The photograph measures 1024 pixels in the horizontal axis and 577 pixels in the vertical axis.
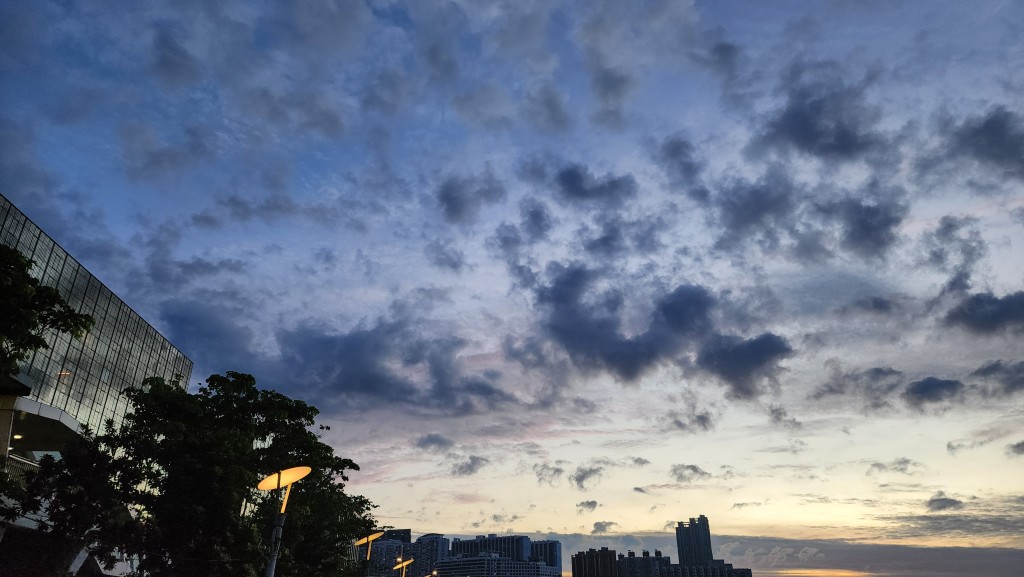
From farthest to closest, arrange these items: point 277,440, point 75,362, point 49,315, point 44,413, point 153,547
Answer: point 75,362 < point 44,413 < point 277,440 < point 153,547 < point 49,315

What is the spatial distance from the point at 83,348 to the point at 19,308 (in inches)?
3054

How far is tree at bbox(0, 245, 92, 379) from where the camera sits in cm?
1576

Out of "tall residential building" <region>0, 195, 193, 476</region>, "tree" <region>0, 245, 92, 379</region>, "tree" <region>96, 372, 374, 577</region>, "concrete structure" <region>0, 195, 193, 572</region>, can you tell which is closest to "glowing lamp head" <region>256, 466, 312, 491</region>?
"tree" <region>0, 245, 92, 379</region>

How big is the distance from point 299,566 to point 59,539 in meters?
14.2

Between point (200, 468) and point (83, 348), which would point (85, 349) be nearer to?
point (83, 348)

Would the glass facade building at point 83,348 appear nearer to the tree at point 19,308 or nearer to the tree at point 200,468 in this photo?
the tree at point 200,468

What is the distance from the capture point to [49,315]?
17.0 meters

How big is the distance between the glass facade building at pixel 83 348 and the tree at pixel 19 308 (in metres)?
60.1

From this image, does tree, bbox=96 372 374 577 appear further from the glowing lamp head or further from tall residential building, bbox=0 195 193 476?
tall residential building, bbox=0 195 193 476

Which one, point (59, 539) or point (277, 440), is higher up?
point (277, 440)

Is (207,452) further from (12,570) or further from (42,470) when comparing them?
(12,570)

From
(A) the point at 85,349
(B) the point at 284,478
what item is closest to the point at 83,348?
(A) the point at 85,349

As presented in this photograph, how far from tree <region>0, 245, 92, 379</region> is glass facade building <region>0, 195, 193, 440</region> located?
6014 cm

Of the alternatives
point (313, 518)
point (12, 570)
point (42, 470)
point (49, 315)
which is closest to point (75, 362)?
point (12, 570)
